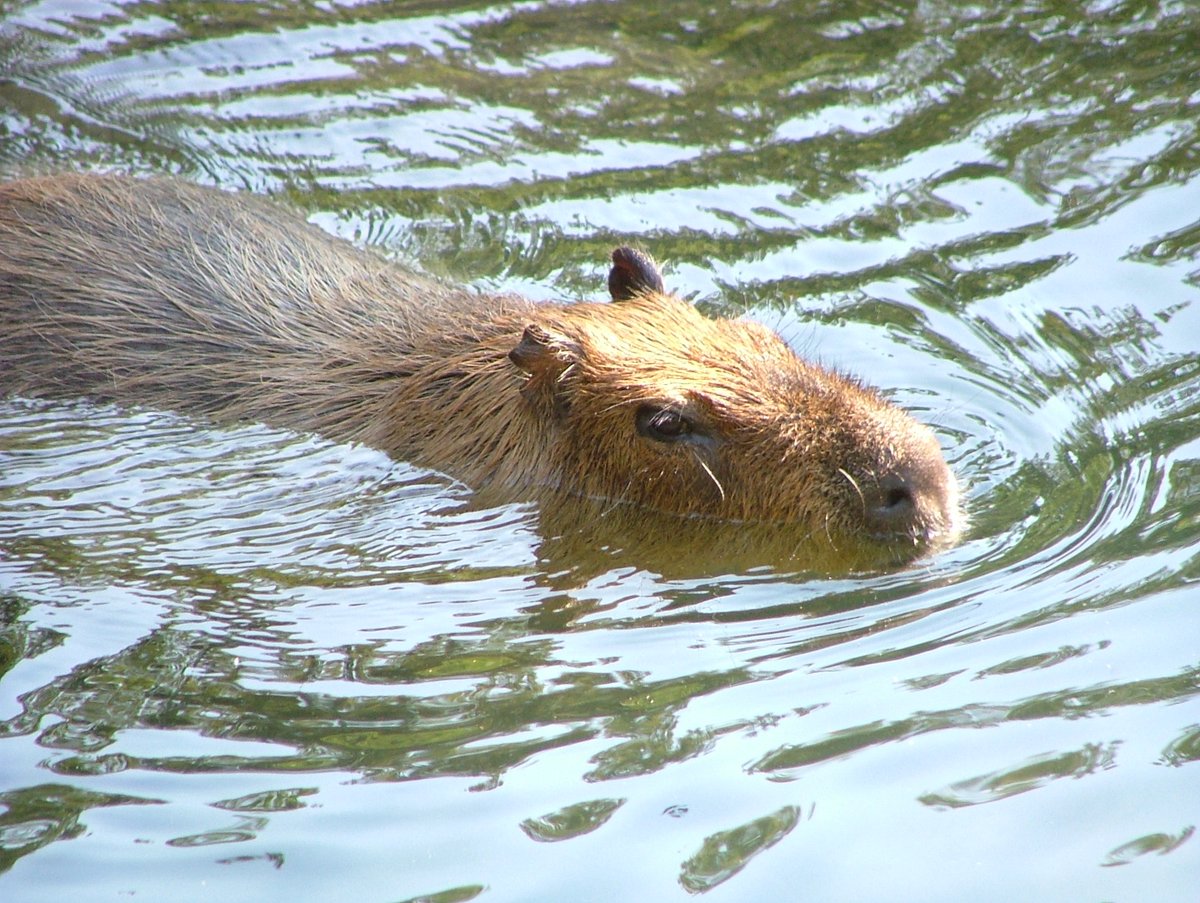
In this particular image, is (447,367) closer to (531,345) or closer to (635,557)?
(531,345)

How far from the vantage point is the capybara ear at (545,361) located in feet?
15.8

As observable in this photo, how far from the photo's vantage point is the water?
10.3 feet

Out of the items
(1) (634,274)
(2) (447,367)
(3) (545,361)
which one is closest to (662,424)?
(3) (545,361)

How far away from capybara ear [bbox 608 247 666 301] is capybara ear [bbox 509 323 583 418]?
1.80ft

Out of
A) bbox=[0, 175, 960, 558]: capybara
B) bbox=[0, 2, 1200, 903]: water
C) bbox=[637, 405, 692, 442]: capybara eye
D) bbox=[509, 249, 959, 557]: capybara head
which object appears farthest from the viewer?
bbox=[637, 405, 692, 442]: capybara eye

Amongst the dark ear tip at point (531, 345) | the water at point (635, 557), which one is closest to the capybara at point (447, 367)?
the dark ear tip at point (531, 345)

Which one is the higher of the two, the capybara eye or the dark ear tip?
the dark ear tip

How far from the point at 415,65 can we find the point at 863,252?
2981 millimetres

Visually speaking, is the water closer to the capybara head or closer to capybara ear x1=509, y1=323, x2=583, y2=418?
the capybara head

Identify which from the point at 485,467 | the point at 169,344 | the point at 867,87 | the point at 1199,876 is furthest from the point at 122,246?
the point at 1199,876

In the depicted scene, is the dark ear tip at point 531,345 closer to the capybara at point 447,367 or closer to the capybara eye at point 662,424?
the capybara at point 447,367

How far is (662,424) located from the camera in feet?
15.6

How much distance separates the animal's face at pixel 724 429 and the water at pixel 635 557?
0.26 meters

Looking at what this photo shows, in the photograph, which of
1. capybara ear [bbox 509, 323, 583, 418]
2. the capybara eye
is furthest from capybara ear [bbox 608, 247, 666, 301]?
the capybara eye
